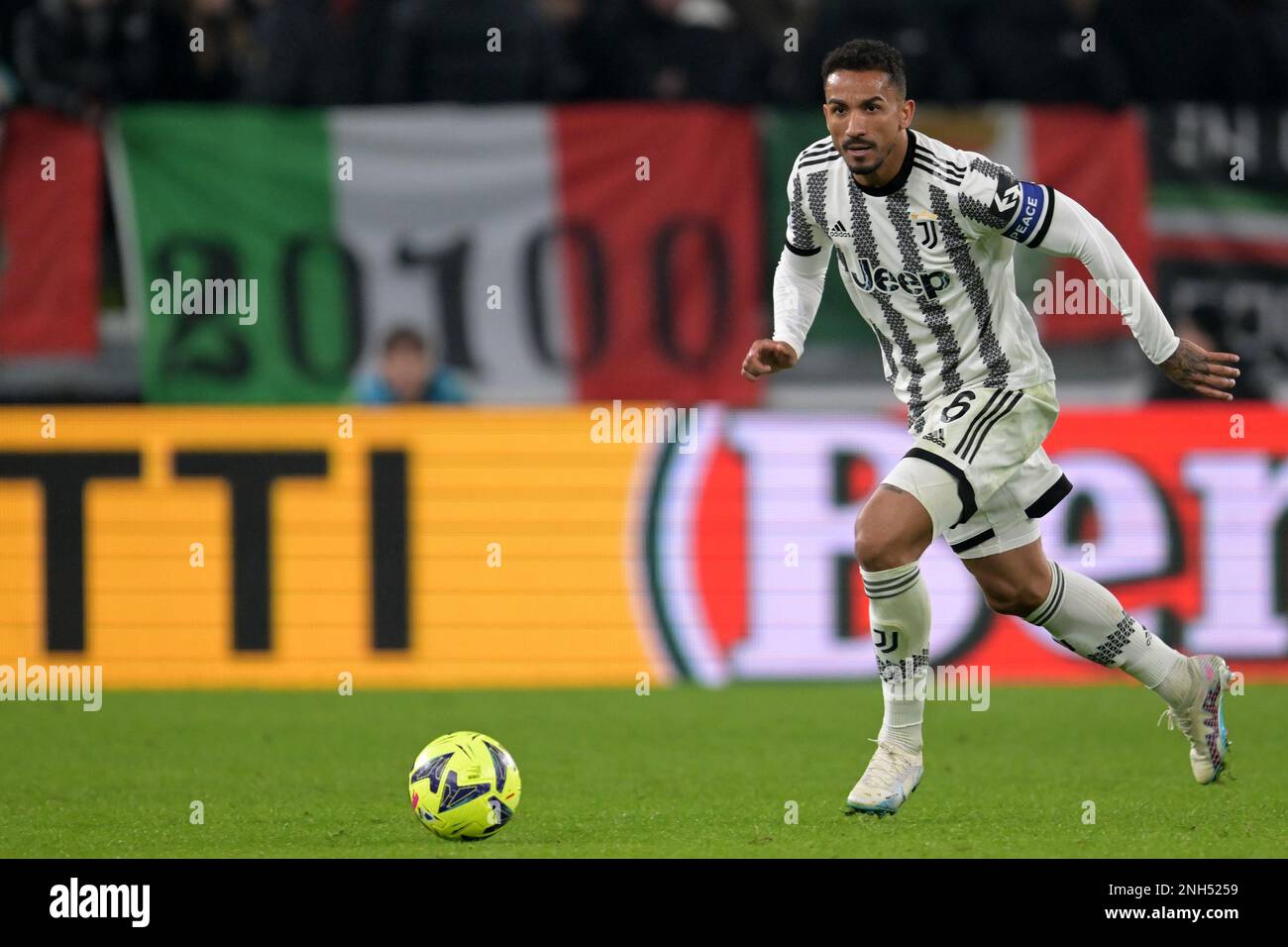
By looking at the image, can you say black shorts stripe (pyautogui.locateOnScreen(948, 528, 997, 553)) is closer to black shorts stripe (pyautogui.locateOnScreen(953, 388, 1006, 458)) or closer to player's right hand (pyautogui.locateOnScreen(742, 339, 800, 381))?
black shorts stripe (pyautogui.locateOnScreen(953, 388, 1006, 458))

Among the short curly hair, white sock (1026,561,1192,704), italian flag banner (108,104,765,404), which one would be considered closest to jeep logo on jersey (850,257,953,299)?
the short curly hair

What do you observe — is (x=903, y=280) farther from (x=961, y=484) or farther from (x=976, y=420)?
(x=961, y=484)

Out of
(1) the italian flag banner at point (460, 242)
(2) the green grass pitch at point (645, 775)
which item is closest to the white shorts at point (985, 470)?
(2) the green grass pitch at point (645, 775)

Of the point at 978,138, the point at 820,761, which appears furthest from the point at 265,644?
the point at 978,138

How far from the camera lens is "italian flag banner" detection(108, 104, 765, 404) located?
36.2 feet

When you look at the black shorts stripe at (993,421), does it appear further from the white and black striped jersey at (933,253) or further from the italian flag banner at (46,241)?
the italian flag banner at (46,241)

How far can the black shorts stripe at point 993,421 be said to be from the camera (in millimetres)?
5996

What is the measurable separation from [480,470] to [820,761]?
342cm

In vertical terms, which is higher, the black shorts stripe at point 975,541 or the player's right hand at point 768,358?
the player's right hand at point 768,358

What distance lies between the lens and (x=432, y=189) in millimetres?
Answer: 11281

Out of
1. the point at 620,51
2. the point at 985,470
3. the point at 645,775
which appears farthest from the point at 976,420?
the point at 620,51

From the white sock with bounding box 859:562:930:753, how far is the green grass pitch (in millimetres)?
261

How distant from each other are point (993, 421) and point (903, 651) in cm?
73

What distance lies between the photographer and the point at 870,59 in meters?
5.75
